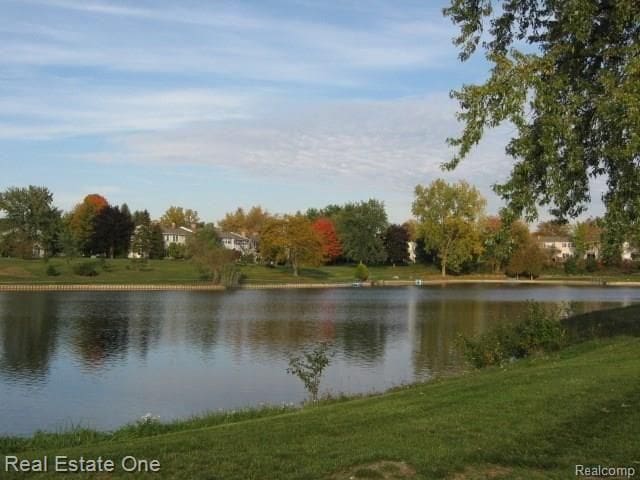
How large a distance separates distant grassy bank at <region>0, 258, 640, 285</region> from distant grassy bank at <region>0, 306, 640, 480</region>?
6697 centimetres

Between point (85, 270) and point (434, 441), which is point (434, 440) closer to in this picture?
point (434, 441)

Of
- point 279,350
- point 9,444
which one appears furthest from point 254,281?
point 9,444

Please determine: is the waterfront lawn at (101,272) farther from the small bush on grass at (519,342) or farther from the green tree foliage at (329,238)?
the small bush on grass at (519,342)

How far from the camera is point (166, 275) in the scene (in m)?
82.2

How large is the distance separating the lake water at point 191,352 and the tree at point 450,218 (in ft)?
148

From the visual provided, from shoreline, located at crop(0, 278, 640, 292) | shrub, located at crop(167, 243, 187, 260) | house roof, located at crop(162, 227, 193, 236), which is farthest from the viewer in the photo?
house roof, located at crop(162, 227, 193, 236)

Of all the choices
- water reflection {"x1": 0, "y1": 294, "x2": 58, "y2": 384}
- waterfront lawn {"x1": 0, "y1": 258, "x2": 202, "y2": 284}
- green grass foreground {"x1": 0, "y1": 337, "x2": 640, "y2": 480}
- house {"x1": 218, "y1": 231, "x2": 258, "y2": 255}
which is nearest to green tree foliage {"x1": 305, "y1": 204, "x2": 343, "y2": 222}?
house {"x1": 218, "y1": 231, "x2": 258, "y2": 255}

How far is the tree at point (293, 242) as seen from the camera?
92188 millimetres

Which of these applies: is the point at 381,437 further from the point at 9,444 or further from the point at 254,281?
the point at 254,281

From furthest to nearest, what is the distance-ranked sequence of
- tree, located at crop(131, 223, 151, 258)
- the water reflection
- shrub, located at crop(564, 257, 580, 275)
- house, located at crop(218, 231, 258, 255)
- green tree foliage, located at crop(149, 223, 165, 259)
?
1. house, located at crop(218, 231, 258, 255)
2. shrub, located at crop(564, 257, 580, 275)
3. green tree foliage, located at crop(149, 223, 165, 259)
4. tree, located at crop(131, 223, 151, 258)
5. the water reflection

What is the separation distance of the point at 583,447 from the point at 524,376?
4.82 metres

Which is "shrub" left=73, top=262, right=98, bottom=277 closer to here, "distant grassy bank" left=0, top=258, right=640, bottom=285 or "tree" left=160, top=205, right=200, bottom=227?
"distant grassy bank" left=0, top=258, right=640, bottom=285

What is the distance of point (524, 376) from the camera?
38.3ft

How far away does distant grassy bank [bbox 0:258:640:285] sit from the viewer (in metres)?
75.1
